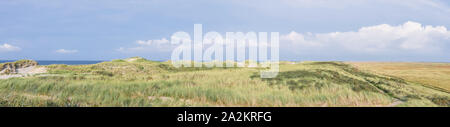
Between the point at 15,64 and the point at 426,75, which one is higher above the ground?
the point at 15,64

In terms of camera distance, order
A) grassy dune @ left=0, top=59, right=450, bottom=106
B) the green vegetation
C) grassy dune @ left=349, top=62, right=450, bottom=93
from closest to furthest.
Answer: grassy dune @ left=0, top=59, right=450, bottom=106 → the green vegetation → grassy dune @ left=349, top=62, right=450, bottom=93

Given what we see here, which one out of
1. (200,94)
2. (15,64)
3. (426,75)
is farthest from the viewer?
(426,75)

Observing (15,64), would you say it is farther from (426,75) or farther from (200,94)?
(426,75)

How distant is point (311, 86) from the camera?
5090 mm

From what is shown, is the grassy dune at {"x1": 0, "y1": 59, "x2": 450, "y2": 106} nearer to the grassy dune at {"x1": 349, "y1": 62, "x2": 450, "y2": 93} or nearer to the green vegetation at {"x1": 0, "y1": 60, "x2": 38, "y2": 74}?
the grassy dune at {"x1": 349, "y1": 62, "x2": 450, "y2": 93}

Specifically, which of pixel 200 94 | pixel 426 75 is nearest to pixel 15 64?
pixel 200 94

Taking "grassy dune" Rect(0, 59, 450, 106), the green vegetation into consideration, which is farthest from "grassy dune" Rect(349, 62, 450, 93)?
the green vegetation

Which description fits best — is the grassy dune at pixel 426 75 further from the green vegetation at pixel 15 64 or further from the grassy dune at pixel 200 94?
the green vegetation at pixel 15 64

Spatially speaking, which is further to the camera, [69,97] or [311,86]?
[311,86]

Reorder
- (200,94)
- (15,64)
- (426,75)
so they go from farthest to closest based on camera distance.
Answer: (426,75)
(15,64)
(200,94)

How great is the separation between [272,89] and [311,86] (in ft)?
3.77

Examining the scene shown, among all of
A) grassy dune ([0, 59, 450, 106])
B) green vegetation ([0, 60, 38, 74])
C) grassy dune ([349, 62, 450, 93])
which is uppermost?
green vegetation ([0, 60, 38, 74])
